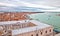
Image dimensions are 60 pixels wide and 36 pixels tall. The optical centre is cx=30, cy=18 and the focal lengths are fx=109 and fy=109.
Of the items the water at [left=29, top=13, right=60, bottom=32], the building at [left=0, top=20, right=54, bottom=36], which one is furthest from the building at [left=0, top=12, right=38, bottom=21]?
the water at [left=29, top=13, right=60, bottom=32]

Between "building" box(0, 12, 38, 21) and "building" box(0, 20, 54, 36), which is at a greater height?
"building" box(0, 12, 38, 21)

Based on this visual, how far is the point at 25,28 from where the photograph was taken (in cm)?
204

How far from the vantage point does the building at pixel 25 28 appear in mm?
1926

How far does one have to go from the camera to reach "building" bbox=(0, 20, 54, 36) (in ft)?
6.32

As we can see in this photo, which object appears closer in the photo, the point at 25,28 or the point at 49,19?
the point at 25,28

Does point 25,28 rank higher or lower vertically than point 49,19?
lower

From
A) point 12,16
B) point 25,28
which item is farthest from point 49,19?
point 12,16

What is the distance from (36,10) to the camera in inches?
86.6

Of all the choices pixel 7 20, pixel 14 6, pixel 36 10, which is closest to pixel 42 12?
pixel 36 10

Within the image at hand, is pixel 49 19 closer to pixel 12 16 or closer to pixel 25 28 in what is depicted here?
pixel 25 28

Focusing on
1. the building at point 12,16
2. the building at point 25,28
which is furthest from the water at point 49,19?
the building at point 12,16

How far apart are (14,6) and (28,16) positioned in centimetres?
34

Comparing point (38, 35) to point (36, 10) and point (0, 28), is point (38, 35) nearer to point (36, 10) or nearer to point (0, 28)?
point (36, 10)

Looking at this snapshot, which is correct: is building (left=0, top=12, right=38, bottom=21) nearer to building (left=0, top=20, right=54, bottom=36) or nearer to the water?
building (left=0, top=20, right=54, bottom=36)
